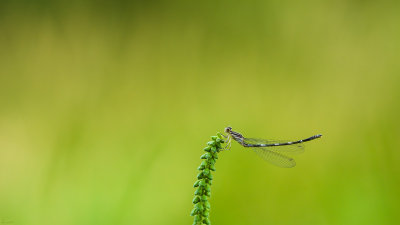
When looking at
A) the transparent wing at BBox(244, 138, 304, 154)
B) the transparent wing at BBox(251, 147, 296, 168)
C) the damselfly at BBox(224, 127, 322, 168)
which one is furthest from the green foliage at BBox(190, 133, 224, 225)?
the transparent wing at BBox(244, 138, 304, 154)

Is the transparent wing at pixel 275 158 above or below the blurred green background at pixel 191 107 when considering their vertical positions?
below

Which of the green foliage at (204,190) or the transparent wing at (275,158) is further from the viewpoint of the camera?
the transparent wing at (275,158)

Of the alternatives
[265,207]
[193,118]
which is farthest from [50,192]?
[265,207]

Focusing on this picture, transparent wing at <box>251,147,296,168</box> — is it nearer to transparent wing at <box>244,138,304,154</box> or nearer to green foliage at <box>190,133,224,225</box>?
transparent wing at <box>244,138,304,154</box>

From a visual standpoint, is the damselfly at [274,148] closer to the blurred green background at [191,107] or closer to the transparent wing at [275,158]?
the transparent wing at [275,158]

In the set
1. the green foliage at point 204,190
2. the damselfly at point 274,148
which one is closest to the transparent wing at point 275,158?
the damselfly at point 274,148

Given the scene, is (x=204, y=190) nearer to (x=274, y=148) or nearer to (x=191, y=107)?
(x=274, y=148)

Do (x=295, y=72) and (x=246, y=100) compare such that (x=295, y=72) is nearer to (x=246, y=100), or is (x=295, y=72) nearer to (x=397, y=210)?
(x=246, y=100)
